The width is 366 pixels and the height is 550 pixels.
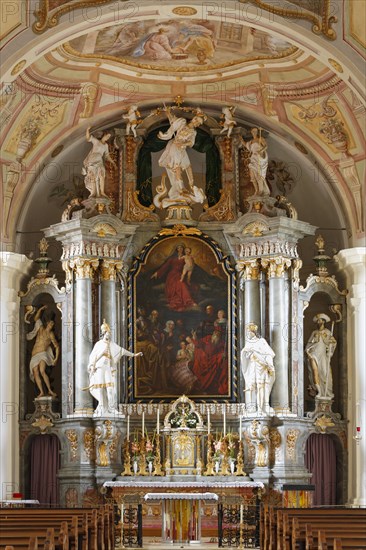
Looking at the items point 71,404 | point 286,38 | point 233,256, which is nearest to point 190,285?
point 233,256

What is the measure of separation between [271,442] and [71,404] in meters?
4.23

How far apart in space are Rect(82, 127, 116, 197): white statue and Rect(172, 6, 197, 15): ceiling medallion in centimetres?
489

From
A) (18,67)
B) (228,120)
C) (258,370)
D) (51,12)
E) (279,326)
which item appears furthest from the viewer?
(228,120)

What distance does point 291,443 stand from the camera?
27.7 m

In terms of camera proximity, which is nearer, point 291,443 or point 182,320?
point 291,443

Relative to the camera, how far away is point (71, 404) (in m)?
28.3

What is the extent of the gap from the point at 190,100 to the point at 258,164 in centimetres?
217

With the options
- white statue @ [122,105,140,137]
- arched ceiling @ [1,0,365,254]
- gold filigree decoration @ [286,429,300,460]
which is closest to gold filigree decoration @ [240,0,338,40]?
arched ceiling @ [1,0,365,254]

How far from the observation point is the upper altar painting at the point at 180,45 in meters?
26.5

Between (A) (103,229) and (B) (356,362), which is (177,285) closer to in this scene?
(A) (103,229)

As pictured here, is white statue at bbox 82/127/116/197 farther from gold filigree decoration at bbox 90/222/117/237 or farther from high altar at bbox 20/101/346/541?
gold filigree decoration at bbox 90/222/117/237

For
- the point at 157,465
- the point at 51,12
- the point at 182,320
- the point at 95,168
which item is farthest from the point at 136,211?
the point at 51,12

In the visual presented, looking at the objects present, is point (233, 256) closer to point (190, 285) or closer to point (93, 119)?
point (190, 285)

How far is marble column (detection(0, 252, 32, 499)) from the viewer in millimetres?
27984
